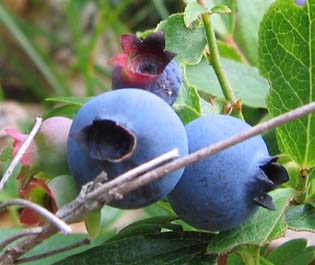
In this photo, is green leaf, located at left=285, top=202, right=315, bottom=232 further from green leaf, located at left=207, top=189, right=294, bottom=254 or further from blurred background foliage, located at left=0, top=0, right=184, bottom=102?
blurred background foliage, located at left=0, top=0, right=184, bottom=102

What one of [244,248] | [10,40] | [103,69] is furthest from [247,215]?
[10,40]

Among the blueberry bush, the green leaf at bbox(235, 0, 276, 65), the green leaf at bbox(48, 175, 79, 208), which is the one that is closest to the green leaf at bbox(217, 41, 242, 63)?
the green leaf at bbox(235, 0, 276, 65)

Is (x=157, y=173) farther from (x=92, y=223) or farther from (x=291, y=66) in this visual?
(x=291, y=66)

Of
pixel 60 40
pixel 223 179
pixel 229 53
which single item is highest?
pixel 223 179

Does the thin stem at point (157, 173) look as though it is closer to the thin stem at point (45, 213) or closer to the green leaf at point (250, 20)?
the thin stem at point (45, 213)

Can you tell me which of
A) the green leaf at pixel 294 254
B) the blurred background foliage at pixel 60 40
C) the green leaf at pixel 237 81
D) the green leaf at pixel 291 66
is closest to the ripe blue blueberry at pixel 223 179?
the green leaf at pixel 291 66

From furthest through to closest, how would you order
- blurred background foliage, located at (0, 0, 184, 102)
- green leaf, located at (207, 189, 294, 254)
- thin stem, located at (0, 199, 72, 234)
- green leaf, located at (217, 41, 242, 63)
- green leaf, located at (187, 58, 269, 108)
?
blurred background foliage, located at (0, 0, 184, 102) → green leaf, located at (217, 41, 242, 63) → green leaf, located at (187, 58, 269, 108) → green leaf, located at (207, 189, 294, 254) → thin stem, located at (0, 199, 72, 234)

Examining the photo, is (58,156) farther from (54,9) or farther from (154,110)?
(54,9)

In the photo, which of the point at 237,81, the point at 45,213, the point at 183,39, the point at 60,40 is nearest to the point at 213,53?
the point at 183,39
